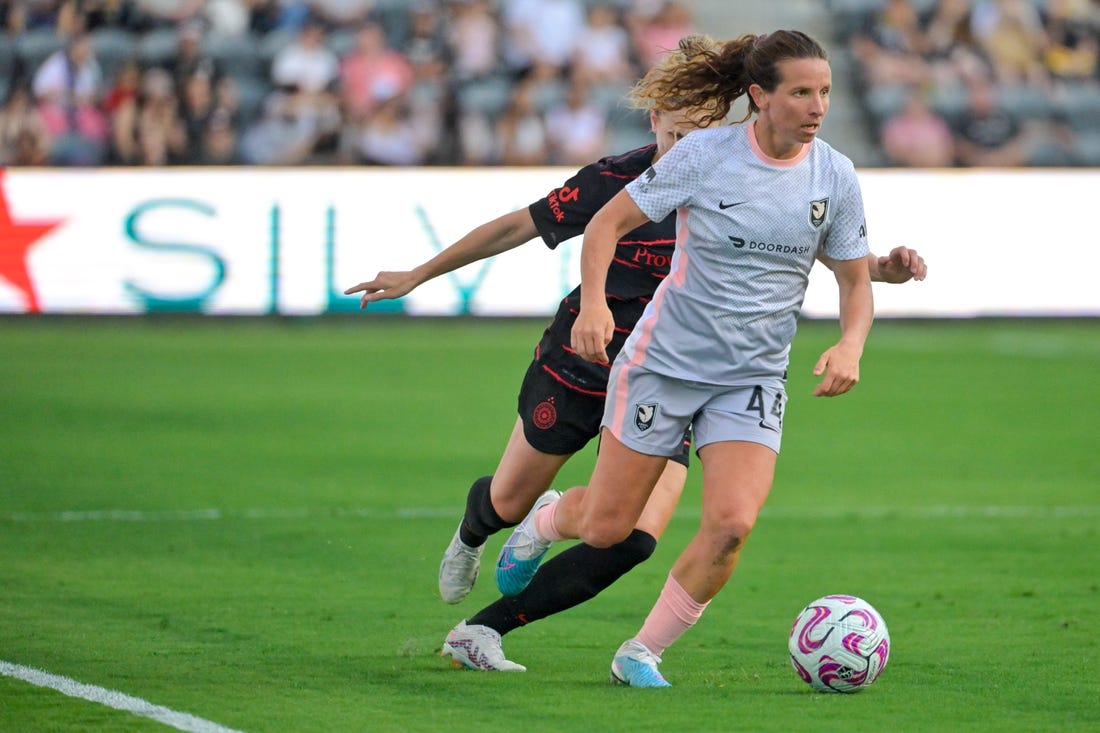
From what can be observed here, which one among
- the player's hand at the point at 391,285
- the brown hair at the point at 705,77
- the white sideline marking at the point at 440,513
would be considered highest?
the brown hair at the point at 705,77

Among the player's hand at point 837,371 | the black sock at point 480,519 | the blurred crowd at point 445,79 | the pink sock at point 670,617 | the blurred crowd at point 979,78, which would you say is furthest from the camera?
the blurred crowd at point 979,78

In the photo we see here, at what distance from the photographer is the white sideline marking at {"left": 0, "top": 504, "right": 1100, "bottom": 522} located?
8891 millimetres

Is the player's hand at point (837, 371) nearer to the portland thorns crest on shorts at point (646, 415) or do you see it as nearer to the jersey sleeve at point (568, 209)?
the portland thorns crest on shorts at point (646, 415)

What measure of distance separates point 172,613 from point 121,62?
1258cm

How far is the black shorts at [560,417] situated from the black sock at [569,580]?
367 millimetres

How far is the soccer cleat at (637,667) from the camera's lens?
5652mm

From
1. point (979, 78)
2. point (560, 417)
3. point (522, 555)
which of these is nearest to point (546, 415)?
point (560, 417)

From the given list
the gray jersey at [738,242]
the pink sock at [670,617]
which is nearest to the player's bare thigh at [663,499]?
the pink sock at [670,617]

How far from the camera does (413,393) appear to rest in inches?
542

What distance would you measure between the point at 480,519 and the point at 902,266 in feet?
5.48

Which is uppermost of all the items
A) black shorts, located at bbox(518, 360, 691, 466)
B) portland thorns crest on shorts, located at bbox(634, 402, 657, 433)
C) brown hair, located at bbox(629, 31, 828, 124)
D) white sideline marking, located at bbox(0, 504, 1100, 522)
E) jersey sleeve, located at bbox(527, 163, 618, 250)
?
brown hair, located at bbox(629, 31, 828, 124)

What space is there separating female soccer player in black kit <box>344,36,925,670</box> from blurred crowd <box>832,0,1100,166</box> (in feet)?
48.3

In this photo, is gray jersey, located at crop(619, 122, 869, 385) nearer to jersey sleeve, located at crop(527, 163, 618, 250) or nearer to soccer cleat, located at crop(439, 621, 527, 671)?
jersey sleeve, located at crop(527, 163, 618, 250)

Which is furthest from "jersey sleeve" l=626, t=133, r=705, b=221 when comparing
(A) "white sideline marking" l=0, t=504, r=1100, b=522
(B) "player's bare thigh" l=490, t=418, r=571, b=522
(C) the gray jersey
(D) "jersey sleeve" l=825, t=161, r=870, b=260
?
(A) "white sideline marking" l=0, t=504, r=1100, b=522
